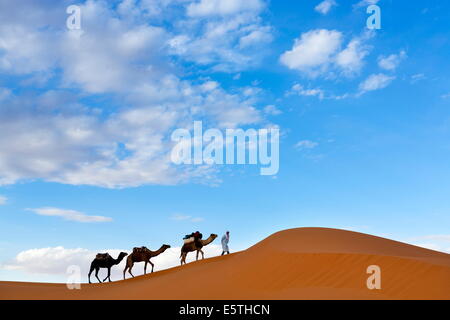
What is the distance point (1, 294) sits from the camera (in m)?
25.3

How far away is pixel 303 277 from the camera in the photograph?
802 inches

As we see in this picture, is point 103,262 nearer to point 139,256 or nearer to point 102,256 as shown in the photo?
point 102,256

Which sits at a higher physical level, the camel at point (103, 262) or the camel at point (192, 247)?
the camel at point (192, 247)

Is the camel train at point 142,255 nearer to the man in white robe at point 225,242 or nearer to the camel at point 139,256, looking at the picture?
the camel at point 139,256

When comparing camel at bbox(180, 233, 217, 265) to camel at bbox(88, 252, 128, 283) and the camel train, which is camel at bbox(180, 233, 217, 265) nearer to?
the camel train

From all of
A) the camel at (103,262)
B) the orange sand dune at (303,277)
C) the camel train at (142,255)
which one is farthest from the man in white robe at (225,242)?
the camel at (103,262)

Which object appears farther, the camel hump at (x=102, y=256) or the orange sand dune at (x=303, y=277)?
the camel hump at (x=102, y=256)

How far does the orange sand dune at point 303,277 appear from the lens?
18.8 meters

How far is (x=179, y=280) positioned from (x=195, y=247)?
23.7ft

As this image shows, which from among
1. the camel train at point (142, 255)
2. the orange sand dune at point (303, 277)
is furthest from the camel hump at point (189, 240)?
the orange sand dune at point (303, 277)

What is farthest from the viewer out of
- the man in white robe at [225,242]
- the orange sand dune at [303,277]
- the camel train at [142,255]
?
the camel train at [142,255]

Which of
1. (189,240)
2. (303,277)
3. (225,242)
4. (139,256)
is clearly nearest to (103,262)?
(139,256)

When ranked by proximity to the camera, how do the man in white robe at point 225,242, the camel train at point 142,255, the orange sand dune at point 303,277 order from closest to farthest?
the orange sand dune at point 303,277
the man in white robe at point 225,242
the camel train at point 142,255

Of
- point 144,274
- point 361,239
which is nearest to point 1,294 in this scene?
point 144,274
